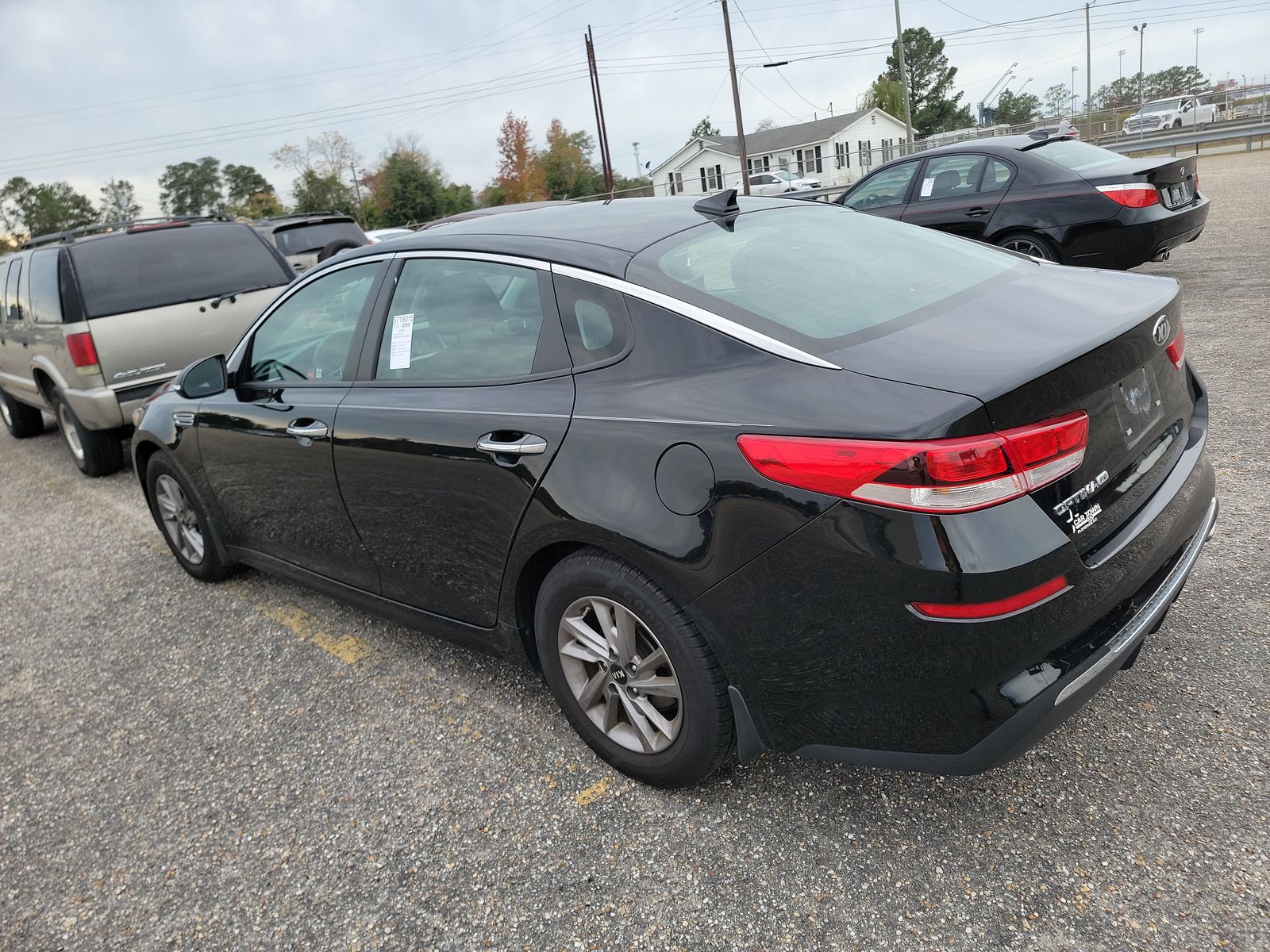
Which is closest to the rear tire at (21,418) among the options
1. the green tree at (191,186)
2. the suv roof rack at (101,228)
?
the suv roof rack at (101,228)

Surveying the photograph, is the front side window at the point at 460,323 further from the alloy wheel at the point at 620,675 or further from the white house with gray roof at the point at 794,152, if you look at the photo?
the white house with gray roof at the point at 794,152

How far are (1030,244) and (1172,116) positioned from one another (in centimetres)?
4219

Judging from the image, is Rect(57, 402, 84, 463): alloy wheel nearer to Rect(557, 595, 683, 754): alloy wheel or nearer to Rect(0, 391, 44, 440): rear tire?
Rect(0, 391, 44, 440): rear tire

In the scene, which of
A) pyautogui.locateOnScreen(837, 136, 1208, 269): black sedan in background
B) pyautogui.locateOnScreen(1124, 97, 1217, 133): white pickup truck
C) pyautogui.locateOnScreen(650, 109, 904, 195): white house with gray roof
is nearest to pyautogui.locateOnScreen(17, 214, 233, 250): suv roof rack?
pyautogui.locateOnScreen(837, 136, 1208, 269): black sedan in background

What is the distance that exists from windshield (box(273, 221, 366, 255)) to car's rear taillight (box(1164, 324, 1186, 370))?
12053mm

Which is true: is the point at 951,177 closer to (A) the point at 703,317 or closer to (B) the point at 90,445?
(A) the point at 703,317

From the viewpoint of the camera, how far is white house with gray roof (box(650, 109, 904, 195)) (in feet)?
205

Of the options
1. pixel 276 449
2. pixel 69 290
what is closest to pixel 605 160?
pixel 69 290

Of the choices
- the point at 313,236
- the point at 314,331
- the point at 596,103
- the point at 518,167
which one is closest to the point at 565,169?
the point at 518,167

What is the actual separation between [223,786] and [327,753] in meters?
0.33

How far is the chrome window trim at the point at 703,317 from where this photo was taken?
2.24m

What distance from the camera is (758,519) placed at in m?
2.12

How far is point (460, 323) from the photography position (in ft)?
10.0

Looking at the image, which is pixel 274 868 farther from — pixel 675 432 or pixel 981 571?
pixel 981 571
